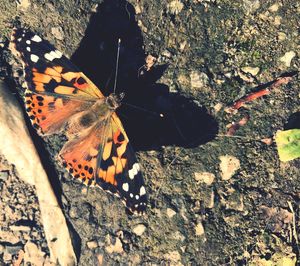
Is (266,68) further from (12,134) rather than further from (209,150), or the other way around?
(12,134)

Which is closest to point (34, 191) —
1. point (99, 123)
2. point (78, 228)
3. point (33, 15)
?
point (78, 228)

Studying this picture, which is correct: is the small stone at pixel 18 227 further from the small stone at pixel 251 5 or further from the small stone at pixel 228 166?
the small stone at pixel 251 5

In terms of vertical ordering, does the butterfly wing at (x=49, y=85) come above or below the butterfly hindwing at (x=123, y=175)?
above

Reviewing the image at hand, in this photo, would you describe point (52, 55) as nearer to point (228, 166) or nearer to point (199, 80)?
point (199, 80)

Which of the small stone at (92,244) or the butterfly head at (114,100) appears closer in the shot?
the butterfly head at (114,100)

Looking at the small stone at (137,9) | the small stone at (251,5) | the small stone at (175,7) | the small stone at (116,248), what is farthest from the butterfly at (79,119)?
the small stone at (251,5)

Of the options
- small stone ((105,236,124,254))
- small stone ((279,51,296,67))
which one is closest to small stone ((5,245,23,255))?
small stone ((105,236,124,254))
